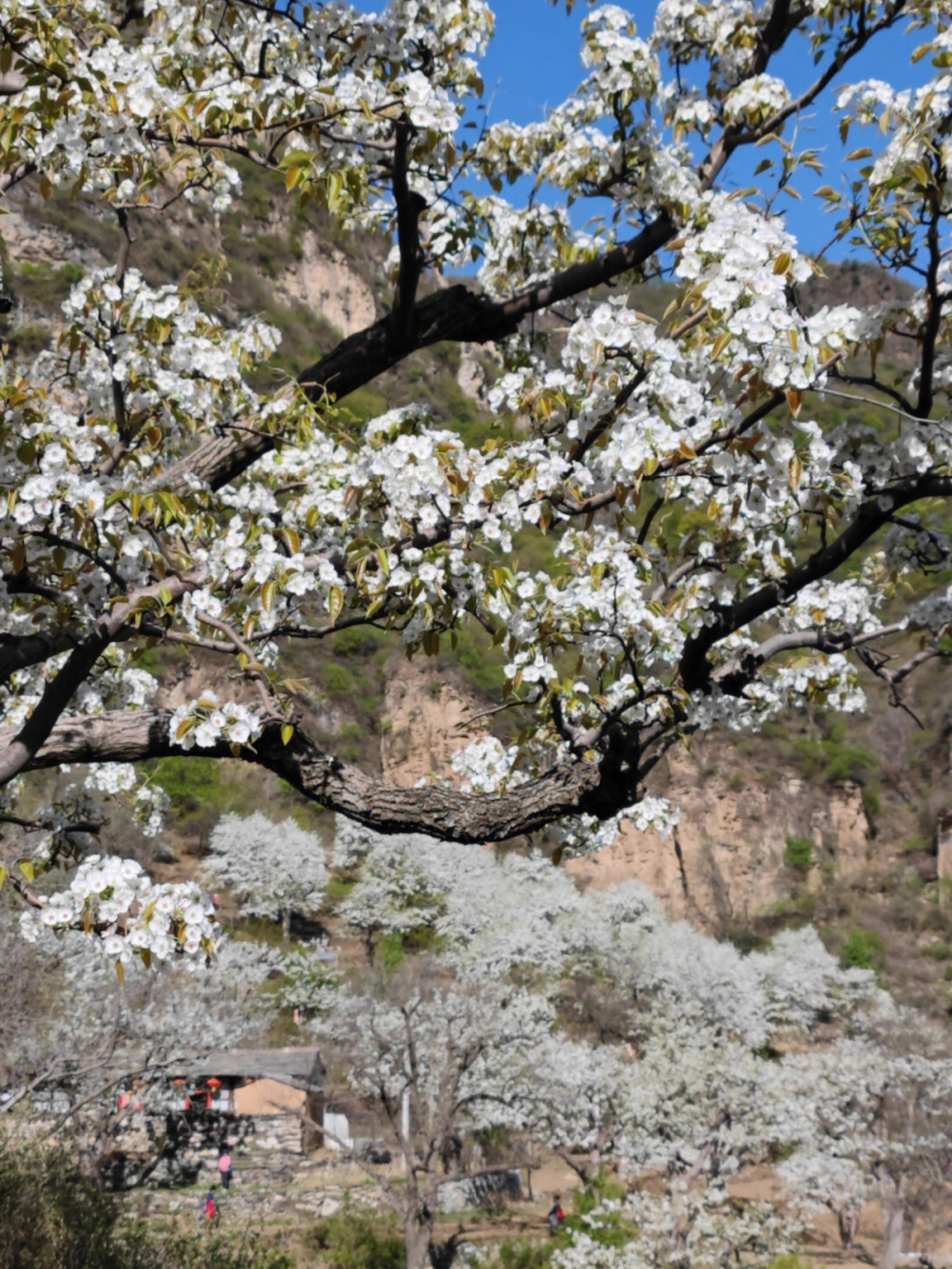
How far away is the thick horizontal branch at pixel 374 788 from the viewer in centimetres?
322

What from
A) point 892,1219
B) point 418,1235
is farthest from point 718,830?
point 418,1235

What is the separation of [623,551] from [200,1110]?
2102 centimetres

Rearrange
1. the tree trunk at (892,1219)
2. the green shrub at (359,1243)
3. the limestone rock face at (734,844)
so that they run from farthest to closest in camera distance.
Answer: the limestone rock face at (734,844) < the tree trunk at (892,1219) < the green shrub at (359,1243)

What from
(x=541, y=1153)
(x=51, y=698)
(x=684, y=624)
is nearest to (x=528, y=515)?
(x=684, y=624)

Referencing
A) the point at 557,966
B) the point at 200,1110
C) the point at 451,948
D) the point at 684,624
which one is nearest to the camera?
the point at 684,624

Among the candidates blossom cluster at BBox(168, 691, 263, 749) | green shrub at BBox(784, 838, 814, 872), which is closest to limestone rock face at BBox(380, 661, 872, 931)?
green shrub at BBox(784, 838, 814, 872)

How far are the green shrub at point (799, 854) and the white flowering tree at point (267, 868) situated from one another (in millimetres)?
16338

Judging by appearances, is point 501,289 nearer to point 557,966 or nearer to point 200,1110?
point 200,1110

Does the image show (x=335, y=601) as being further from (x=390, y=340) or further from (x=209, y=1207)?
(x=209, y=1207)

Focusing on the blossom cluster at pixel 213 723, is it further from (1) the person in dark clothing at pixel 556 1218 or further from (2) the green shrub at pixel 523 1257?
(1) the person in dark clothing at pixel 556 1218

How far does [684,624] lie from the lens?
155 inches

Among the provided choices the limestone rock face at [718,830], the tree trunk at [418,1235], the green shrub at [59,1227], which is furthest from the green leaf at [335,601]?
the limestone rock face at [718,830]

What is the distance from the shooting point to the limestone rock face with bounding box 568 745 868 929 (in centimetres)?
3497

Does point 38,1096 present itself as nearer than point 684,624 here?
No
